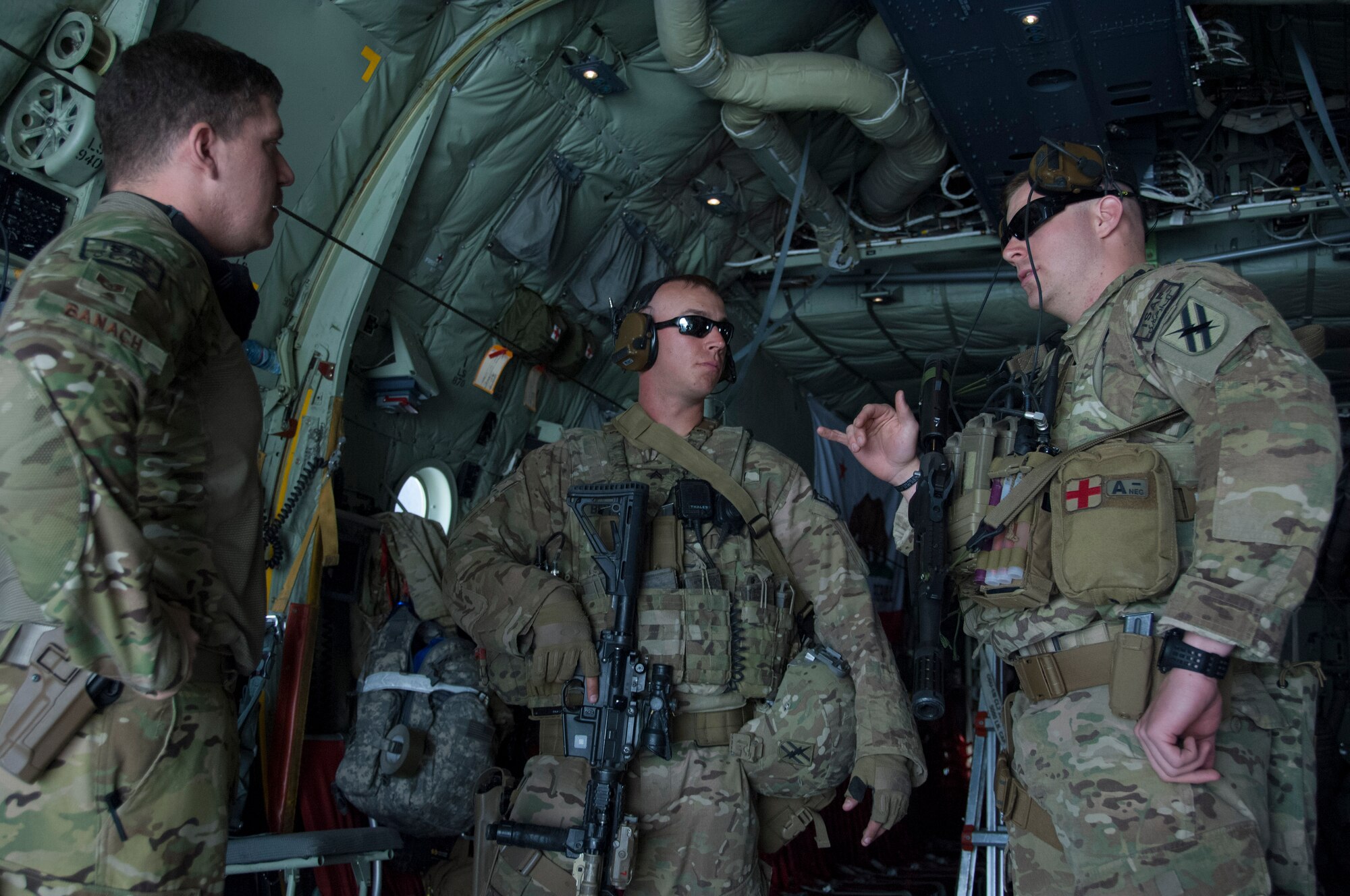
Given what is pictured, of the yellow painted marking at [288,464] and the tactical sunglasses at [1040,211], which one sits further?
the yellow painted marking at [288,464]

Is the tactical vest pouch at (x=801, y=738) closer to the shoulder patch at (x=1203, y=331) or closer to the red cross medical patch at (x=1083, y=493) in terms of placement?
the red cross medical patch at (x=1083, y=493)

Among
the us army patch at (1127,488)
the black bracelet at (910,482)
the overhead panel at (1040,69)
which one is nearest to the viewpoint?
the us army patch at (1127,488)

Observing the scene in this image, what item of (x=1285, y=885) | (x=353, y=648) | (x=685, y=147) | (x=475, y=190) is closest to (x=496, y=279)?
(x=475, y=190)

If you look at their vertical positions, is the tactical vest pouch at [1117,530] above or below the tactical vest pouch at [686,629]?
above

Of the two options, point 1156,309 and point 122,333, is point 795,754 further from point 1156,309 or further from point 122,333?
point 122,333

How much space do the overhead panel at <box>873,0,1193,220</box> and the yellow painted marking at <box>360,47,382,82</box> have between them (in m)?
2.11

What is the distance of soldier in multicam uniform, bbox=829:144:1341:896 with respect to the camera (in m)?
1.75

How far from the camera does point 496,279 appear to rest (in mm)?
4719

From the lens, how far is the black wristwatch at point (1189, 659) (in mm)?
1751

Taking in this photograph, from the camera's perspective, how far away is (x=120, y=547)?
142 cm

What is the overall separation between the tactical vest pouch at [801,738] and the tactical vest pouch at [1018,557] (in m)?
0.64

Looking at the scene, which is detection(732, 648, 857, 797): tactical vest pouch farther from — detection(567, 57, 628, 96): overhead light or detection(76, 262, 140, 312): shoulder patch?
detection(567, 57, 628, 96): overhead light

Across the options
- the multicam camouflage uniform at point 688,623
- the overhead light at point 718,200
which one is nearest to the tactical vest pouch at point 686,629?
the multicam camouflage uniform at point 688,623

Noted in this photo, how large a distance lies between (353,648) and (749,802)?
1.98 meters
